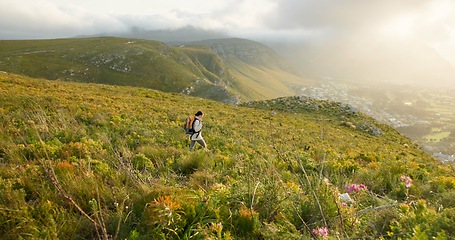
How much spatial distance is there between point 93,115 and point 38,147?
310 inches

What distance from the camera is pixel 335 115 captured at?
123 ft

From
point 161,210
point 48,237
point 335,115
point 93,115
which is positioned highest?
point 161,210

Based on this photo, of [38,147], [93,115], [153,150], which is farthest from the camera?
[93,115]

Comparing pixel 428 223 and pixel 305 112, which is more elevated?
pixel 428 223

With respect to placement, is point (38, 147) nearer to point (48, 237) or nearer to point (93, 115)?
point (48, 237)

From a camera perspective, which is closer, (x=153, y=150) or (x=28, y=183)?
(x=28, y=183)

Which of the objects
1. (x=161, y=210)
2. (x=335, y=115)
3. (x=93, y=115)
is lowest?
(x=335, y=115)

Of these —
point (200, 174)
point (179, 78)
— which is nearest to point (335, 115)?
point (200, 174)

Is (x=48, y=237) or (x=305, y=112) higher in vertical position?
(x=48, y=237)

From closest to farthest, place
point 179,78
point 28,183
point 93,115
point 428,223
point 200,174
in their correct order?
point 428,223
point 28,183
point 200,174
point 93,115
point 179,78

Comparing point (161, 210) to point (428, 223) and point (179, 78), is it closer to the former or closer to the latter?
point (428, 223)

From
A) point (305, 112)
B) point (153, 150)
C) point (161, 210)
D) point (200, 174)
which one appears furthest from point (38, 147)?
point (305, 112)

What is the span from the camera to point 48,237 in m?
2.74

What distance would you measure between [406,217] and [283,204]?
1.50 metres
